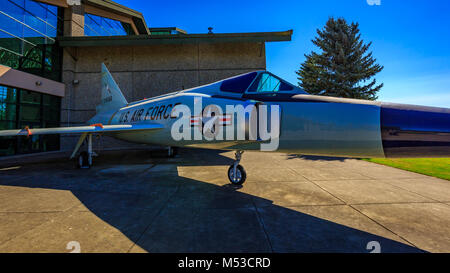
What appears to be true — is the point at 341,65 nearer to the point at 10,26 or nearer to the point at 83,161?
the point at 83,161

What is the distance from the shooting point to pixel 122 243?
78.7 inches

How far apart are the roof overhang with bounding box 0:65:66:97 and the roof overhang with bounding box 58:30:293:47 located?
2.80 meters

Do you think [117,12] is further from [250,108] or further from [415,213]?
[415,213]

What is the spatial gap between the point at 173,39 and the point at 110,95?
5158 mm

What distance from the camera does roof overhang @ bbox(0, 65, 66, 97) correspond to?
8664 millimetres

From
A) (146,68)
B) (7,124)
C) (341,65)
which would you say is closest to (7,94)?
(7,124)

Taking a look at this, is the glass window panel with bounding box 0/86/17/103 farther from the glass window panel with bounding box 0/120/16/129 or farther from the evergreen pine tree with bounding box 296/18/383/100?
the evergreen pine tree with bounding box 296/18/383/100

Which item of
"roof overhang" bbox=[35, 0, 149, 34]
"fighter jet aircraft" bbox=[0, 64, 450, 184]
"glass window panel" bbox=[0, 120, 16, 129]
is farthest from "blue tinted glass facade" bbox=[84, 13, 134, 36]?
"fighter jet aircraft" bbox=[0, 64, 450, 184]

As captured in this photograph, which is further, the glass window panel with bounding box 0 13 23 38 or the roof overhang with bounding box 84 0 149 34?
the roof overhang with bounding box 84 0 149 34

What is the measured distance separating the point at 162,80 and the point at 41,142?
8.20m

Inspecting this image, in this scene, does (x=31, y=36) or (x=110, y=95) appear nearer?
(x=110, y=95)

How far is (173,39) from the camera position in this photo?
1138 cm

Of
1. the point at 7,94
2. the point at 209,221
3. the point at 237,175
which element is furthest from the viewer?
the point at 7,94

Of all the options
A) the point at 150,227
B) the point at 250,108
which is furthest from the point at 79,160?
the point at 250,108
